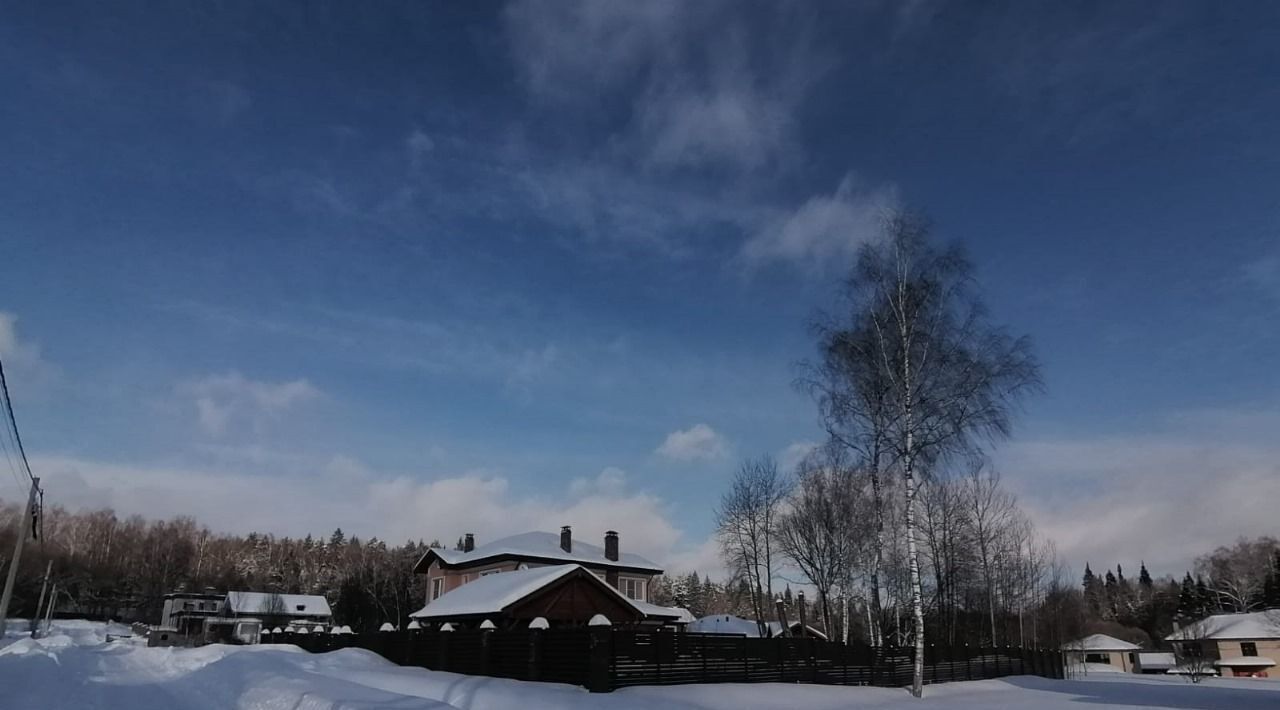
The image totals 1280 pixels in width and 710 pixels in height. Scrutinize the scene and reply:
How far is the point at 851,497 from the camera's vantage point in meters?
41.5

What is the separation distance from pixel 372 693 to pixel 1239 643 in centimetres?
7814

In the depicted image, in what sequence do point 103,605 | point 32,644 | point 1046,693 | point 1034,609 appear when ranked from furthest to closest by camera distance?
1. point 103,605
2. point 1034,609
3. point 32,644
4. point 1046,693

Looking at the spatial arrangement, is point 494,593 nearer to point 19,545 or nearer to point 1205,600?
point 19,545

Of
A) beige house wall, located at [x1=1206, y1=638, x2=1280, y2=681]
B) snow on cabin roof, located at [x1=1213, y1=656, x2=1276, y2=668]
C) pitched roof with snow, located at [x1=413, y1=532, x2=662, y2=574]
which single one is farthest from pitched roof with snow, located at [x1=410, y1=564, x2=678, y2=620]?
beige house wall, located at [x1=1206, y1=638, x2=1280, y2=681]

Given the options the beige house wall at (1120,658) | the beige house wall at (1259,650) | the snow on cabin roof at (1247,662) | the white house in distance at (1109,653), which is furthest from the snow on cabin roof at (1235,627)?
the beige house wall at (1120,658)

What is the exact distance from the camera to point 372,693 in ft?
52.8

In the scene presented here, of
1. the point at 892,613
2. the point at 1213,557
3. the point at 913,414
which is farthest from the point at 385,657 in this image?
the point at 1213,557

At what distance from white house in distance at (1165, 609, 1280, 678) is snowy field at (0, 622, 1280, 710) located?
51798 millimetres

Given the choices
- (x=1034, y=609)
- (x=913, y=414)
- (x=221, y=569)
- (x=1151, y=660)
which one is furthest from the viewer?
(x=221, y=569)

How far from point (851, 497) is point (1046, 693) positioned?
1573cm

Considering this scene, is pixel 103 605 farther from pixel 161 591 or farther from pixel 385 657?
pixel 385 657

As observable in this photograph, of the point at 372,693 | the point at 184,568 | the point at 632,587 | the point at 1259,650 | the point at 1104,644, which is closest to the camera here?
the point at 372,693

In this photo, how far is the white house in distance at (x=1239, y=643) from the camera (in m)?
64.3

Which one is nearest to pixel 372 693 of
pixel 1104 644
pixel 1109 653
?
pixel 1104 644
